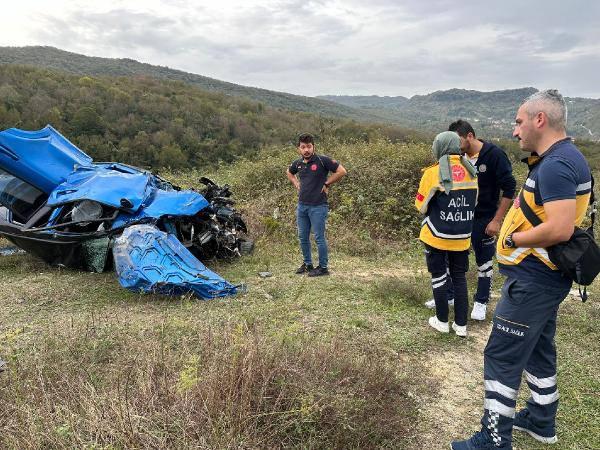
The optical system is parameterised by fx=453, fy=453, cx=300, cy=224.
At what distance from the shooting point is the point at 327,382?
9.17 ft

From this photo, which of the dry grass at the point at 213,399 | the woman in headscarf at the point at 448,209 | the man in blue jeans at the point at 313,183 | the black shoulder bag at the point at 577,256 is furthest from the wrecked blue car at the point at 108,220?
the black shoulder bag at the point at 577,256

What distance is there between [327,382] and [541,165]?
68.3 inches

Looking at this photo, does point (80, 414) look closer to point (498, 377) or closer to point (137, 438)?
point (137, 438)

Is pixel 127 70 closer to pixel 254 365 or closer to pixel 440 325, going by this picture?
pixel 440 325

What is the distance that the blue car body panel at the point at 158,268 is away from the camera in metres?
4.91

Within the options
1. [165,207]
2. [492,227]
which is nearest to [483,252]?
[492,227]

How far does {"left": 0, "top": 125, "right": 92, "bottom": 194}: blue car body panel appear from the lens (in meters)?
6.01

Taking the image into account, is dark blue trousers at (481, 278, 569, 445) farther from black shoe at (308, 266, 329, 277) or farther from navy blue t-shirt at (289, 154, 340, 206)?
black shoe at (308, 266, 329, 277)

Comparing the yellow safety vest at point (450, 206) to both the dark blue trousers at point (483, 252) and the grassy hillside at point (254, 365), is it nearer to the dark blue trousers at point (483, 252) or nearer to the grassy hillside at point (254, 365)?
the dark blue trousers at point (483, 252)

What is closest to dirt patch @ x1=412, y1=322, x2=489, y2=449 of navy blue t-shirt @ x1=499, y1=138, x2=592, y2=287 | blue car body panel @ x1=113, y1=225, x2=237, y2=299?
navy blue t-shirt @ x1=499, y1=138, x2=592, y2=287

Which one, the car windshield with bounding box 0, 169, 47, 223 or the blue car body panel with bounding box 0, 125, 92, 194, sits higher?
the blue car body panel with bounding box 0, 125, 92, 194

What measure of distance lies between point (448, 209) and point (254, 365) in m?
2.24

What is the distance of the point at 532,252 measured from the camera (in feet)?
8.04

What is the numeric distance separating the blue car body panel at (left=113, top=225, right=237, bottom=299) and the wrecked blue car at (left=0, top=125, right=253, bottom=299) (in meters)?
0.01
